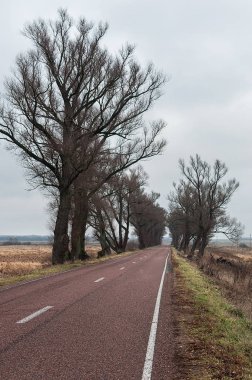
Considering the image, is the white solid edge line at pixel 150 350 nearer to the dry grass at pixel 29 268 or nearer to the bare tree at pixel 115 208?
the dry grass at pixel 29 268

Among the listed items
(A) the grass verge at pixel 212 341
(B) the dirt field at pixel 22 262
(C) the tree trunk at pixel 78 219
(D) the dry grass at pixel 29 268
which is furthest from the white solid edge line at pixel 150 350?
(C) the tree trunk at pixel 78 219

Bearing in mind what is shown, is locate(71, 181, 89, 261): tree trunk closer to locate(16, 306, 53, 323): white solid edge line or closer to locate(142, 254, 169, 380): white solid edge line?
locate(16, 306, 53, 323): white solid edge line

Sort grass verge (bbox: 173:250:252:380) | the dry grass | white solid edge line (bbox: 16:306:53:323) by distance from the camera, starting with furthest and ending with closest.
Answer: the dry grass < white solid edge line (bbox: 16:306:53:323) < grass verge (bbox: 173:250:252:380)

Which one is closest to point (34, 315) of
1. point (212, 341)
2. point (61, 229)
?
point (212, 341)

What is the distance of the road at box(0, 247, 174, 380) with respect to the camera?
6297 mm

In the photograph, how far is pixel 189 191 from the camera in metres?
70.8

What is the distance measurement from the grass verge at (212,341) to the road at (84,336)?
28cm

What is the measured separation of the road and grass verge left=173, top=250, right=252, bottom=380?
28 cm

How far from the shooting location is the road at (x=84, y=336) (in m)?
6.30

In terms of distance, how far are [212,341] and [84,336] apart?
7.21 ft

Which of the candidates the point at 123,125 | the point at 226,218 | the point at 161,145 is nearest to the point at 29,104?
the point at 123,125

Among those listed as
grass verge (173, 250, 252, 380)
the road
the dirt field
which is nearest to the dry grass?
the dirt field

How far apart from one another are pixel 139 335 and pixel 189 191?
206 feet

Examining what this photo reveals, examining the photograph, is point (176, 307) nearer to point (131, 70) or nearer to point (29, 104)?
point (29, 104)
